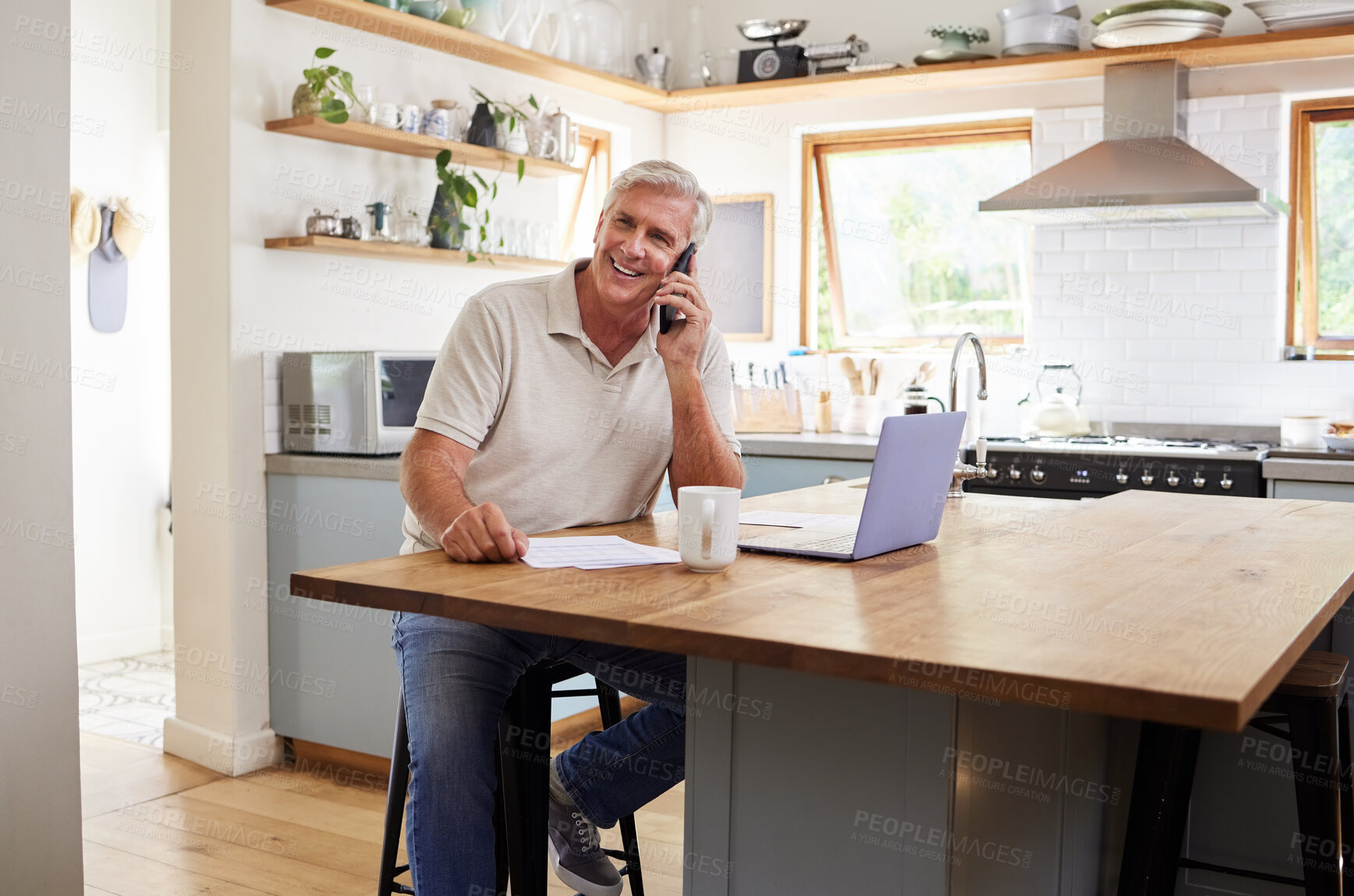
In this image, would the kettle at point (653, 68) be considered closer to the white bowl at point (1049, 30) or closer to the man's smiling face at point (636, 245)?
the white bowl at point (1049, 30)

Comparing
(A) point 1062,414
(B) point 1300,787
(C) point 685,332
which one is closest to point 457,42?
(C) point 685,332

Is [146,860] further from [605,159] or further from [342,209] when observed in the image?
[605,159]

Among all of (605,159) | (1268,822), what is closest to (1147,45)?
(605,159)

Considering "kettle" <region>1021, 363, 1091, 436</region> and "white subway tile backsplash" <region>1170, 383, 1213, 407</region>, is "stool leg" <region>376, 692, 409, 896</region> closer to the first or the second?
"kettle" <region>1021, 363, 1091, 436</region>

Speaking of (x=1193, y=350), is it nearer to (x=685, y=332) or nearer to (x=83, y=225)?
(x=685, y=332)

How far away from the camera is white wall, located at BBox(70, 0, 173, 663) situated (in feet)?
15.5

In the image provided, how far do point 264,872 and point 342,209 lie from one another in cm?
203

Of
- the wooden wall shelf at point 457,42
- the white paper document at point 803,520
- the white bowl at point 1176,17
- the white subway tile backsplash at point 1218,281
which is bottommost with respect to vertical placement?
the white paper document at point 803,520

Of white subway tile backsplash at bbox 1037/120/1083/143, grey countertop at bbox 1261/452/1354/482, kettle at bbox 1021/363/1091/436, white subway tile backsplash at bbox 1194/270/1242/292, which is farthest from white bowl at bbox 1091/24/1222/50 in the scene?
grey countertop at bbox 1261/452/1354/482

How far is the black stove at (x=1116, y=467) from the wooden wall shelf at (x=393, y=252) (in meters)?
1.71

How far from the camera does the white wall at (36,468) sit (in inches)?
84.4

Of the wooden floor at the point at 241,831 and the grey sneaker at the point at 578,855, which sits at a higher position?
the grey sneaker at the point at 578,855

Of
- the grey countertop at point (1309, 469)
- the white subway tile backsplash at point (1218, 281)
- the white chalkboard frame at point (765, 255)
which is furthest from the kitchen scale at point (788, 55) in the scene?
the grey countertop at point (1309, 469)

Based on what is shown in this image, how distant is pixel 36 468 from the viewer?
2.21 metres
